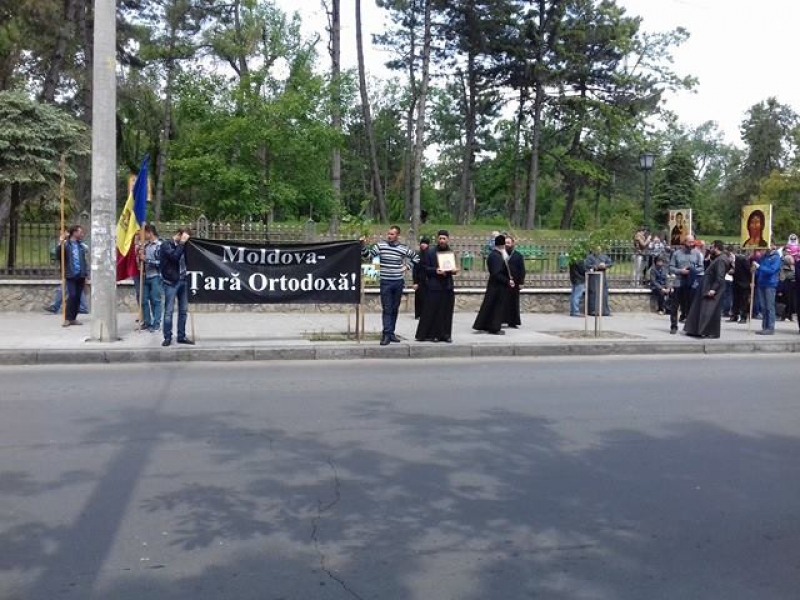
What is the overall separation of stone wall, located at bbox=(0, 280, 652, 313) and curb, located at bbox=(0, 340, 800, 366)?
11.6 ft

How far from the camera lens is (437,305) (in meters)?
13.2

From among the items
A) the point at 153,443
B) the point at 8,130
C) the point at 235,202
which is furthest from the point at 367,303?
the point at 153,443

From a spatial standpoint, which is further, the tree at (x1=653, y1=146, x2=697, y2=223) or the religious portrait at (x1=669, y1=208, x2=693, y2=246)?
the tree at (x1=653, y1=146, x2=697, y2=223)

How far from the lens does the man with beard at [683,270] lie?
612 inches

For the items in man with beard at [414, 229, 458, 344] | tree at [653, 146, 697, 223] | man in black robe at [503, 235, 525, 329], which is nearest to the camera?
man with beard at [414, 229, 458, 344]

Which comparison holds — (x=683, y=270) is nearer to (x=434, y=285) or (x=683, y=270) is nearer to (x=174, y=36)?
(x=434, y=285)

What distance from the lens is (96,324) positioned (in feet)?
40.6

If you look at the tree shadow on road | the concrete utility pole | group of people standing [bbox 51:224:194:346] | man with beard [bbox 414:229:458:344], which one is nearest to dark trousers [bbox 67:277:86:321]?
group of people standing [bbox 51:224:194:346]

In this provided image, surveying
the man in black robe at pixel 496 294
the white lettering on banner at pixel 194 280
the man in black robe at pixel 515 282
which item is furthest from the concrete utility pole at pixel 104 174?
the man in black robe at pixel 515 282

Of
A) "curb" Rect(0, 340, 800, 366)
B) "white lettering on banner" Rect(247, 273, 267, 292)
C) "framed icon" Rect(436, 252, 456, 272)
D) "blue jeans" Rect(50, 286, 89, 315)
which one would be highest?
"framed icon" Rect(436, 252, 456, 272)

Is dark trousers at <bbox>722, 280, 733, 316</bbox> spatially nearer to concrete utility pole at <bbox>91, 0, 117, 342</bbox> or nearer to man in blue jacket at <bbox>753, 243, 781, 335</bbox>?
man in blue jacket at <bbox>753, 243, 781, 335</bbox>

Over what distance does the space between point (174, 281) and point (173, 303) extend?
1.17ft

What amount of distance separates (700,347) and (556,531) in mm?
9904

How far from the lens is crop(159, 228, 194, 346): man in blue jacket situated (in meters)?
12.2
